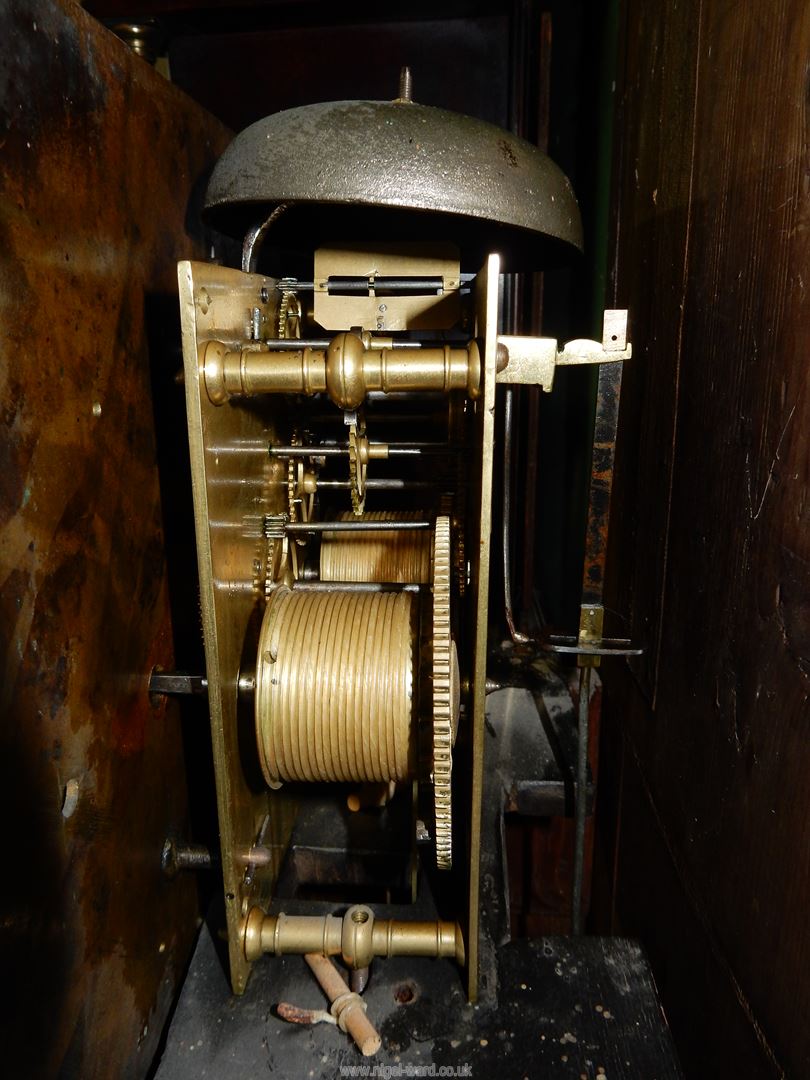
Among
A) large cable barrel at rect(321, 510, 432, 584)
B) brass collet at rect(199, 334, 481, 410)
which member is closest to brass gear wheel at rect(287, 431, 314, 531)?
large cable barrel at rect(321, 510, 432, 584)

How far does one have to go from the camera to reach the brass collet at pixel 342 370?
934mm

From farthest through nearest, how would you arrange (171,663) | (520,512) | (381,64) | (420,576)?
(520,512), (381,64), (420,576), (171,663)

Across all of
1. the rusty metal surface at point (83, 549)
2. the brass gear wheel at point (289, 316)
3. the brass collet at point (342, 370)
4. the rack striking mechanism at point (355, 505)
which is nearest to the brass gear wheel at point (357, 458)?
the rack striking mechanism at point (355, 505)

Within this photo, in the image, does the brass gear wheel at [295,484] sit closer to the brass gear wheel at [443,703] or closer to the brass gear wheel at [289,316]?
the brass gear wheel at [289,316]

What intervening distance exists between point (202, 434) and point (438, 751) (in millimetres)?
539

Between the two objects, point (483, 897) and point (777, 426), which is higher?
point (777, 426)

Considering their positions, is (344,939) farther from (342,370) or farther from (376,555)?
(342,370)

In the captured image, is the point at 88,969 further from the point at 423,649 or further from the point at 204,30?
the point at 204,30

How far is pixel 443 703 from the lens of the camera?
977 mm

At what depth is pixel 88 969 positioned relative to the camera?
1013 millimetres

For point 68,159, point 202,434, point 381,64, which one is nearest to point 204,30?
point 381,64

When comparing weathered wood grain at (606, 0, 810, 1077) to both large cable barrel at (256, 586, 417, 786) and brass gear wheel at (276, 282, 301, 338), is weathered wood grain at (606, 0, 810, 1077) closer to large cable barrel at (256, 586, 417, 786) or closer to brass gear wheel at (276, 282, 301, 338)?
large cable barrel at (256, 586, 417, 786)

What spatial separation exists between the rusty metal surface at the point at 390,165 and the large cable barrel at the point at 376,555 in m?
0.68

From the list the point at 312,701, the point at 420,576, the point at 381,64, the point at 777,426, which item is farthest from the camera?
the point at 381,64
